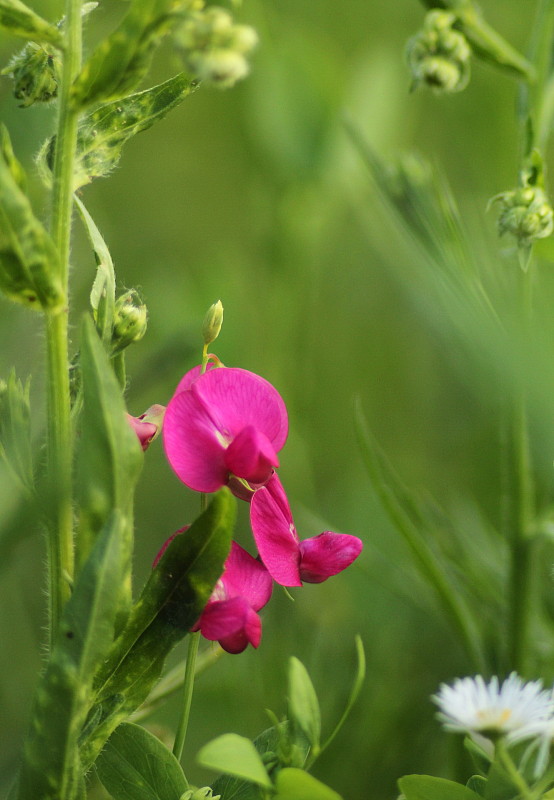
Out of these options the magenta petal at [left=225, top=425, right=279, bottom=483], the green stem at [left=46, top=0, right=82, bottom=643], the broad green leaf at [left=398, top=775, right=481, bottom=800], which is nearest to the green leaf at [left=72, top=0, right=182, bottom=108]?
the green stem at [left=46, top=0, right=82, bottom=643]

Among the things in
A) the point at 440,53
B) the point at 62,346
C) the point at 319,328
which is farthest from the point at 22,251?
the point at 319,328

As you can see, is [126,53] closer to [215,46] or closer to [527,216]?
[215,46]

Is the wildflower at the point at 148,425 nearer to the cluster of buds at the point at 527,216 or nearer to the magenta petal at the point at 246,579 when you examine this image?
the magenta petal at the point at 246,579

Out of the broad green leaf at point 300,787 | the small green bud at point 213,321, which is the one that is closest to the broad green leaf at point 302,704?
the broad green leaf at point 300,787

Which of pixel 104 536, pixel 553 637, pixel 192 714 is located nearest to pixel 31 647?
pixel 192 714

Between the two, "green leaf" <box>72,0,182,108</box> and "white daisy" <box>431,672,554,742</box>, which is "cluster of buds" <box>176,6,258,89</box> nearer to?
"green leaf" <box>72,0,182,108</box>
